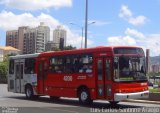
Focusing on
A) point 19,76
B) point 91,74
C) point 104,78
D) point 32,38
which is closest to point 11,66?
point 19,76

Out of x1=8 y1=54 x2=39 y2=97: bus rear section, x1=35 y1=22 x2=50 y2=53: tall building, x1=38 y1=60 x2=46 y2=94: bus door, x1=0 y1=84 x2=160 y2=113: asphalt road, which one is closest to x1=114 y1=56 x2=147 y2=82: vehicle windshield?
x1=0 y1=84 x2=160 y2=113: asphalt road

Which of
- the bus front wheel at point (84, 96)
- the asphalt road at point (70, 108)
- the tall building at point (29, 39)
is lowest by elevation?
the asphalt road at point (70, 108)

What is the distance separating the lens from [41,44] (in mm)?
112688

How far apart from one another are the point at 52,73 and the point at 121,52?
617 cm

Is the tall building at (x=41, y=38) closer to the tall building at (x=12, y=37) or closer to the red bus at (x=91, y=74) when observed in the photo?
the tall building at (x=12, y=37)

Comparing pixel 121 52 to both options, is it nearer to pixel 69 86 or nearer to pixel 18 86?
pixel 69 86

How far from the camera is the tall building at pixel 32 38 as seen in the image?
110875 mm

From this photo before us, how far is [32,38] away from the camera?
113625 mm

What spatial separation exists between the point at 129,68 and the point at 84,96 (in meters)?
3.20

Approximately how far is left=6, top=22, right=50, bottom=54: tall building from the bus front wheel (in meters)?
82.8

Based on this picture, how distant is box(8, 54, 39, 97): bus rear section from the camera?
27.5 meters

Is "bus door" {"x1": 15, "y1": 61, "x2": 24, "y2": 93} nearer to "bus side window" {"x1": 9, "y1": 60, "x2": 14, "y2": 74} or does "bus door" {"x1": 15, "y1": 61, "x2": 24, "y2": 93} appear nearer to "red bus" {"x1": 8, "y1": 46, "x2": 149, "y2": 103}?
"bus side window" {"x1": 9, "y1": 60, "x2": 14, "y2": 74}

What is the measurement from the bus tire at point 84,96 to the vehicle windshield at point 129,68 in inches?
98.8

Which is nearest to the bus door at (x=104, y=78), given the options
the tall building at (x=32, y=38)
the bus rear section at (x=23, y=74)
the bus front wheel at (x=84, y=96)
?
the bus front wheel at (x=84, y=96)
